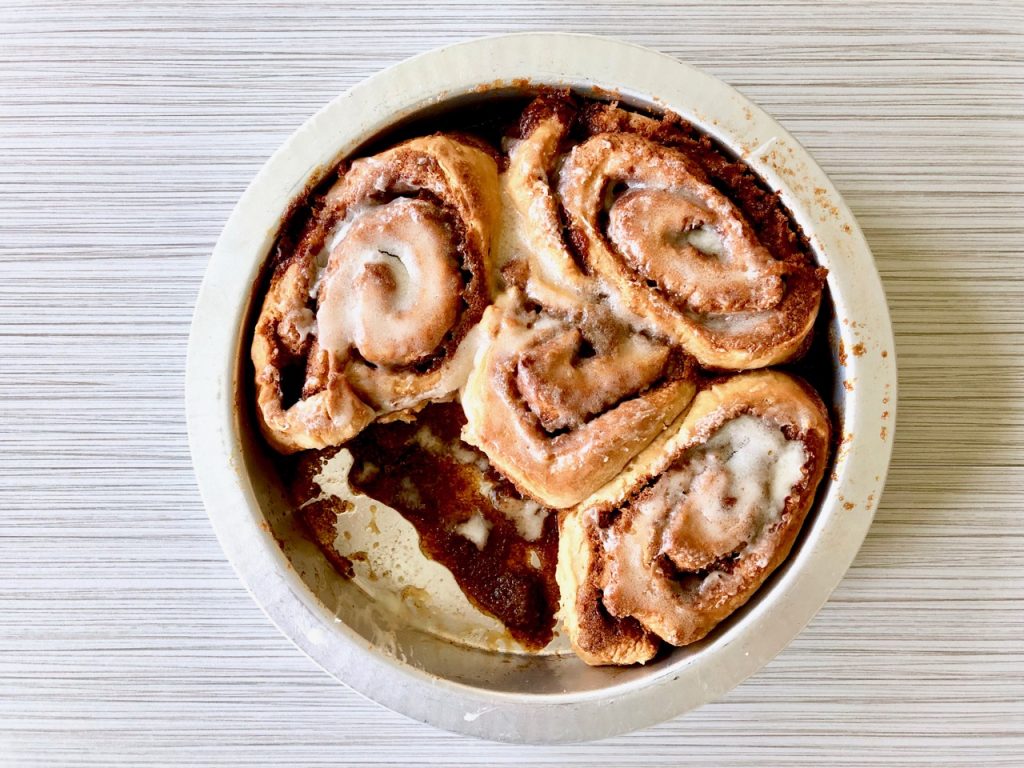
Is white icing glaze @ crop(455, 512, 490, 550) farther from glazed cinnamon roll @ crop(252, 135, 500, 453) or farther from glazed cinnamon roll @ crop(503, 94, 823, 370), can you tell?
glazed cinnamon roll @ crop(503, 94, 823, 370)

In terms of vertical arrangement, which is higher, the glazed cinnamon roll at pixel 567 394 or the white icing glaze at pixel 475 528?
the glazed cinnamon roll at pixel 567 394

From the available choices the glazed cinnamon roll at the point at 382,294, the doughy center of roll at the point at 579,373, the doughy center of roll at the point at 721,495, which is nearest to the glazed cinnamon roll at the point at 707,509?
the doughy center of roll at the point at 721,495

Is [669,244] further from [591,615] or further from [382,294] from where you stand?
[591,615]

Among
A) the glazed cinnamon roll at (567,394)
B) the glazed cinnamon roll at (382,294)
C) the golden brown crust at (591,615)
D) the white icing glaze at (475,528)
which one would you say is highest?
the glazed cinnamon roll at (382,294)

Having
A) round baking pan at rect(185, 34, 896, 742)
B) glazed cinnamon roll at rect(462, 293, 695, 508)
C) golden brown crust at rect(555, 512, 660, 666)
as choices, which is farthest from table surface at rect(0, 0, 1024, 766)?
glazed cinnamon roll at rect(462, 293, 695, 508)

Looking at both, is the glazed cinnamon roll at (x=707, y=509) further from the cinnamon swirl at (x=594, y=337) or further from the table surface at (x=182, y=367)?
the table surface at (x=182, y=367)

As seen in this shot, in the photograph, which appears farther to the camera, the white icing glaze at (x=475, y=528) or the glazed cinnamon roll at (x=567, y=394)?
the white icing glaze at (x=475, y=528)

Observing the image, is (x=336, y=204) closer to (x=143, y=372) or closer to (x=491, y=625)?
(x=143, y=372)
